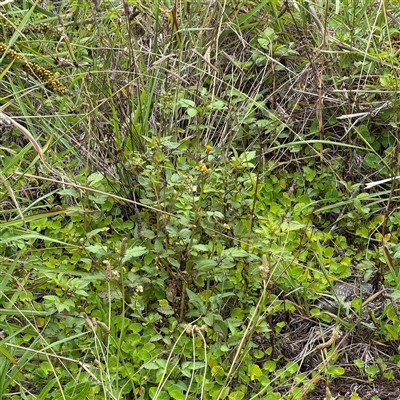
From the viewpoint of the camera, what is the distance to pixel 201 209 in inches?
82.1

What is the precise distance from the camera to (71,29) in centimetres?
295

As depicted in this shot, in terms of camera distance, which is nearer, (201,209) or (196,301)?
(196,301)

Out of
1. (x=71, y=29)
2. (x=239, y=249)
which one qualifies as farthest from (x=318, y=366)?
(x=71, y=29)

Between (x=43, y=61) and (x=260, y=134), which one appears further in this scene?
(x=43, y=61)

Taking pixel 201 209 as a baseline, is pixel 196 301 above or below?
below

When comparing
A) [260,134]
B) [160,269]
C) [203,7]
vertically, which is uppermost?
[203,7]

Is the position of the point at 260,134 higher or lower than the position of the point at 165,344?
higher

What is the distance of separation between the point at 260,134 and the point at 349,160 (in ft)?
1.24

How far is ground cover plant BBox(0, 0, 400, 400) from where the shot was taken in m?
1.89

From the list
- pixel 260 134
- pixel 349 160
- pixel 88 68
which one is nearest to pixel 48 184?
pixel 88 68

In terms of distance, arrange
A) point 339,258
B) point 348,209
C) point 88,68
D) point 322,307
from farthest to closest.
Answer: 1. point 88,68
2. point 348,209
3. point 339,258
4. point 322,307

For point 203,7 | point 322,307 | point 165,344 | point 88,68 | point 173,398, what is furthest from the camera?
point 203,7

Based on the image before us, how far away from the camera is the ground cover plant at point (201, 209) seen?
189cm

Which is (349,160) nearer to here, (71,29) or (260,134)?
(260,134)
